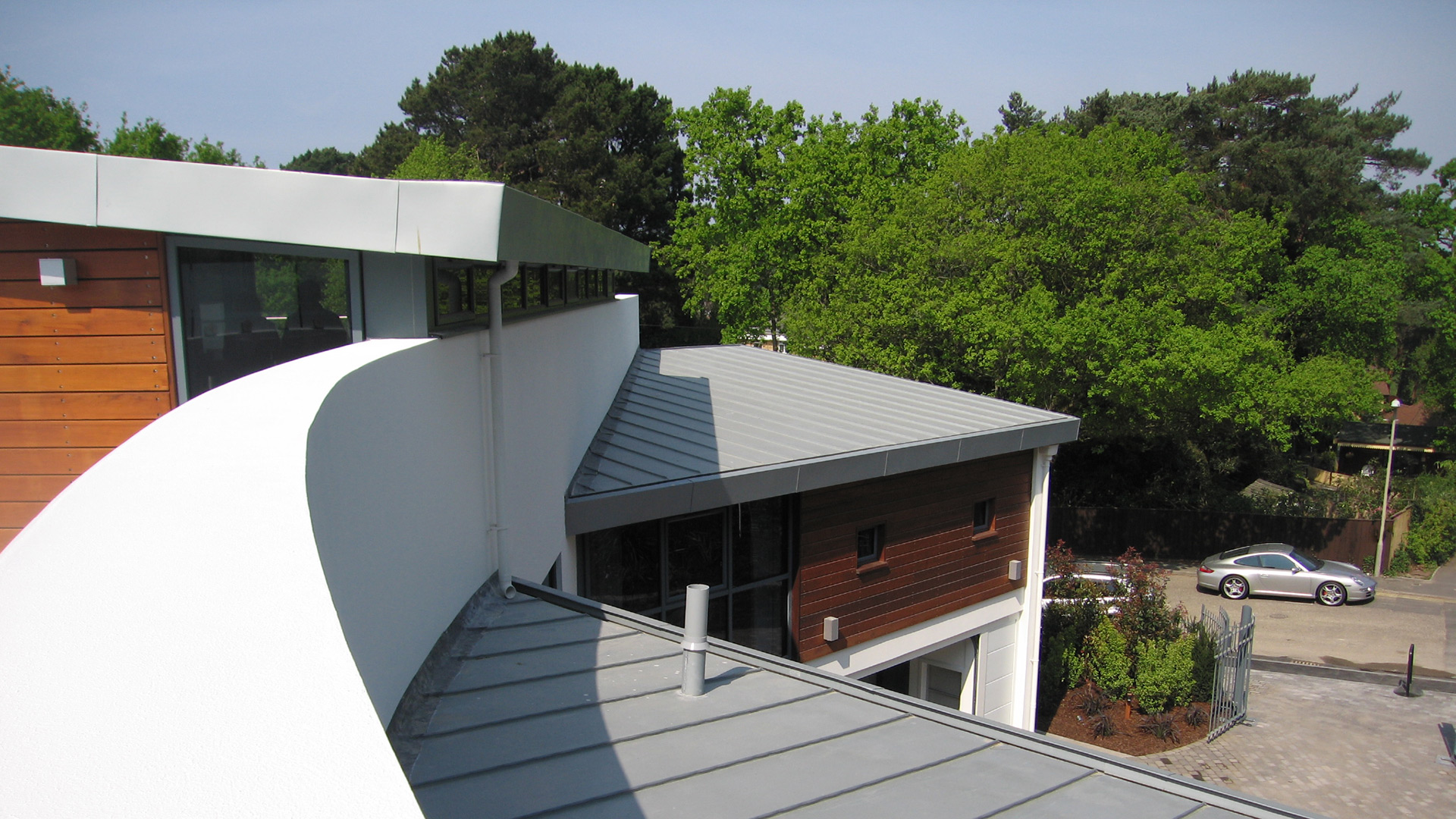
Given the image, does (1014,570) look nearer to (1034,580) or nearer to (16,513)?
(1034,580)

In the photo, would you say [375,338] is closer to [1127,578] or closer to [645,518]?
[645,518]

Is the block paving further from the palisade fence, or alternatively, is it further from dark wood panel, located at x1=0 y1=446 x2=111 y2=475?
dark wood panel, located at x1=0 y1=446 x2=111 y2=475

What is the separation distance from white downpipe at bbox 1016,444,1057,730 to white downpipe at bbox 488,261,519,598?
30.2ft

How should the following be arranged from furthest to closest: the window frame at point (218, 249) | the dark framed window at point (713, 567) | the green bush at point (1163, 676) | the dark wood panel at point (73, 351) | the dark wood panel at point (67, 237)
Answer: the green bush at point (1163, 676), the dark framed window at point (713, 567), the dark wood panel at point (73, 351), the dark wood panel at point (67, 237), the window frame at point (218, 249)

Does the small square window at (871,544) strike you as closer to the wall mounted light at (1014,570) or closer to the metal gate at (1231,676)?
the wall mounted light at (1014,570)

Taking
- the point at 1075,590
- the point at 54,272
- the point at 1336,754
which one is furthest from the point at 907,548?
the point at 1336,754

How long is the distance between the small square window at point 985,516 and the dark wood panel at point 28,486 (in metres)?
9.78

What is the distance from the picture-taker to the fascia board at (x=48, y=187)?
4.27 m

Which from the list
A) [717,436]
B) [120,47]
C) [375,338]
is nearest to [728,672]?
[375,338]

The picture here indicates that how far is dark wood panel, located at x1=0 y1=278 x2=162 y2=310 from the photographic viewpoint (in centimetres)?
453

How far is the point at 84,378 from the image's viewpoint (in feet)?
15.3

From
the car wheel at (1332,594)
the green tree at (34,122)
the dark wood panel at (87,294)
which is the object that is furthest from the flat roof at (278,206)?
the green tree at (34,122)

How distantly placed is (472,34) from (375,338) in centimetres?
5036

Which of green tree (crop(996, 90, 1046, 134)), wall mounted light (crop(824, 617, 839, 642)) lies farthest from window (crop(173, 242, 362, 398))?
green tree (crop(996, 90, 1046, 134))
